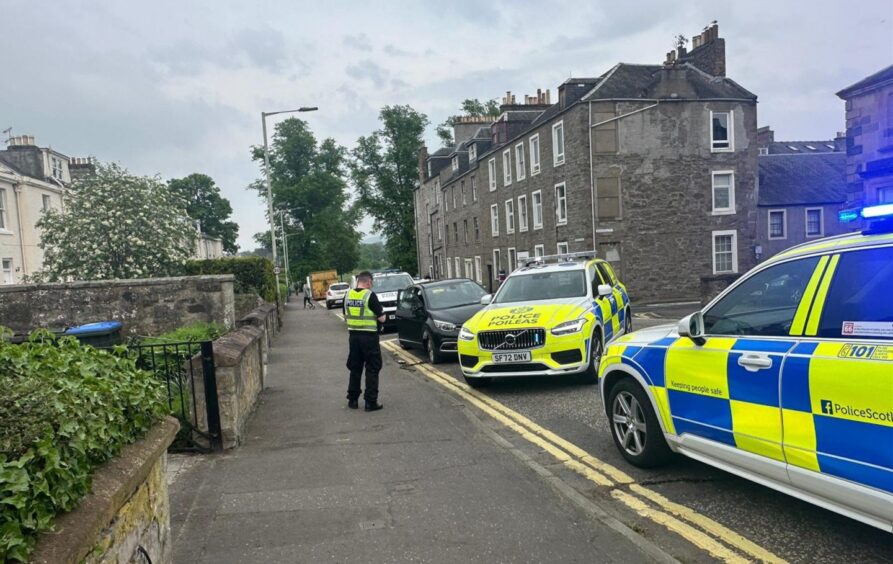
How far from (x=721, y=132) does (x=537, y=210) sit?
383 inches

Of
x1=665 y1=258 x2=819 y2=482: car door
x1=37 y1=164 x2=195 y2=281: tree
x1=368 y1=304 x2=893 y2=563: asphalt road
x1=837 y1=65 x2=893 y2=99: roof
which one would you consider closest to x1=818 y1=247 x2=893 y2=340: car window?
x1=665 y1=258 x2=819 y2=482: car door

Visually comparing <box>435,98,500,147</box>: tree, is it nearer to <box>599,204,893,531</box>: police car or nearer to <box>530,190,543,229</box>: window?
<box>530,190,543,229</box>: window

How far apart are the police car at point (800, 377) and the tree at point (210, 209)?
2876 inches

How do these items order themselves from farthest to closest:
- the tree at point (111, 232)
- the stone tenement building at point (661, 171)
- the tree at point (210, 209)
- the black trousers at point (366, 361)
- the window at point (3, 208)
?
1. the tree at point (210, 209)
2. the stone tenement building at point (661, 171)
3. the window at point (3, 208)
4. the tree at point (111, 232)
5. the black trousers at point (366, 361)

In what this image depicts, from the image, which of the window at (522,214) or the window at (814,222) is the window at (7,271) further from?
the window at (814,222)

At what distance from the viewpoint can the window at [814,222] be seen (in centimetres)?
3491

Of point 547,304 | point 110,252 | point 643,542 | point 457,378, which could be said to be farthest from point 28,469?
point 110,252

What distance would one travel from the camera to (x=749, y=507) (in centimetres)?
431

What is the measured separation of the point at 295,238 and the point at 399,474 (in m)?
61.6

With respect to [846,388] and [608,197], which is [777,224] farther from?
[846,388]

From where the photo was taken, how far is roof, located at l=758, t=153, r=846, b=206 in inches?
1372

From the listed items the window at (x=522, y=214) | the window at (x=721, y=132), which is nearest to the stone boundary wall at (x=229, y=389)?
the window at (x=721, y=132)

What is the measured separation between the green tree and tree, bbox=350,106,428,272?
289 centimetres

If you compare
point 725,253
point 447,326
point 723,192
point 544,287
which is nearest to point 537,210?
point 723,192
